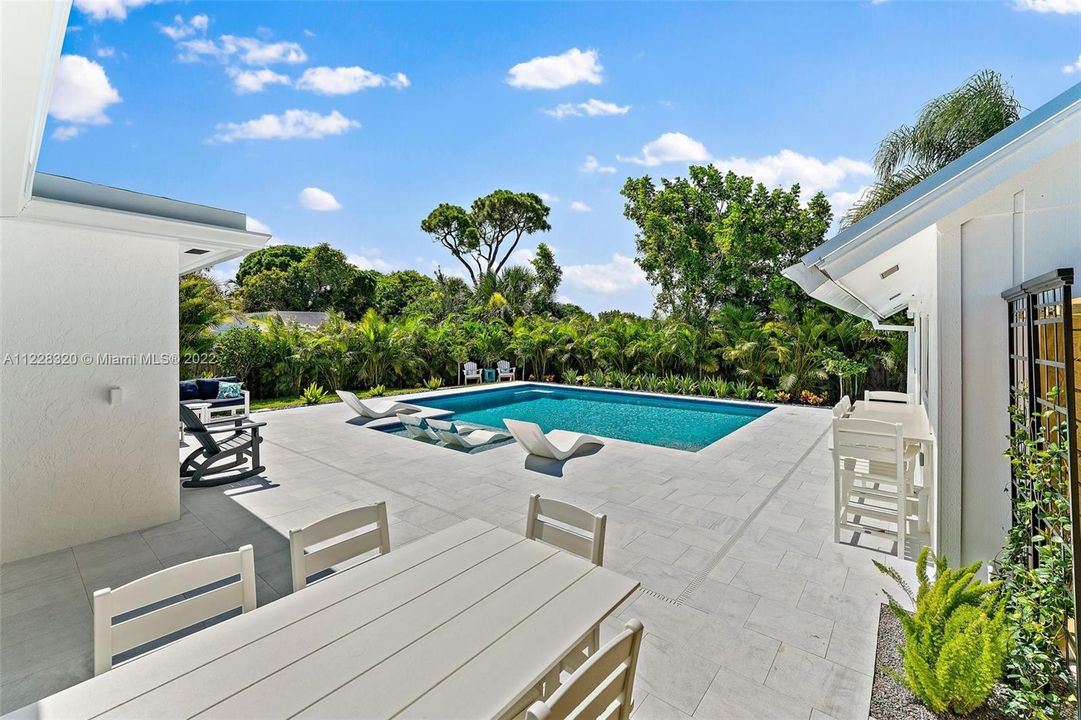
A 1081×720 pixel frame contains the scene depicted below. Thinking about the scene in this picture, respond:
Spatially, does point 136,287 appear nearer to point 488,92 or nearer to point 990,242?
point 990,242

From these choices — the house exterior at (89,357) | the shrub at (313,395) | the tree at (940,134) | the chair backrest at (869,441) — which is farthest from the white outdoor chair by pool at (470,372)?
the chair backrest at (869,441)

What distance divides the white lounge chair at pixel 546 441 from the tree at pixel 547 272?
72.3 ft

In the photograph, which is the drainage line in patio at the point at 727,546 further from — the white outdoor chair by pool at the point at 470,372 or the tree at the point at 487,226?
the tree at the point at 487,226

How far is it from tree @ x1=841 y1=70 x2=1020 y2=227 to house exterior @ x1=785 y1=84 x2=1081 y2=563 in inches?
528

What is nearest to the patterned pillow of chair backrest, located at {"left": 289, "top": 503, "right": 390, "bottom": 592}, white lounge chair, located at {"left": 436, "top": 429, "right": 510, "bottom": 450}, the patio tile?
white lounge chair, located at {"left": 436, "top": 429, "right": 510, "bottom": 450}

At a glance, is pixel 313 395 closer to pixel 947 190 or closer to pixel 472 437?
pixel 472 437

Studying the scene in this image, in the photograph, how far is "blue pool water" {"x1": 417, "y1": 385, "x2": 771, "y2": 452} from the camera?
1136cm

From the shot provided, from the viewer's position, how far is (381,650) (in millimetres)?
1745

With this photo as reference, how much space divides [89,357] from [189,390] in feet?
22.8

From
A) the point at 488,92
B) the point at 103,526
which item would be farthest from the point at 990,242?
the point at 488,92

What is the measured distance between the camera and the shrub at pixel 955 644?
2.19m

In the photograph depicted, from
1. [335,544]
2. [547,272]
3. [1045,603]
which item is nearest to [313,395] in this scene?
[335,544]

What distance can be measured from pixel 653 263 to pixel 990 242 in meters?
17.3

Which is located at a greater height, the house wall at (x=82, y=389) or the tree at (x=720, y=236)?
the tree at (x=720, y=236)
